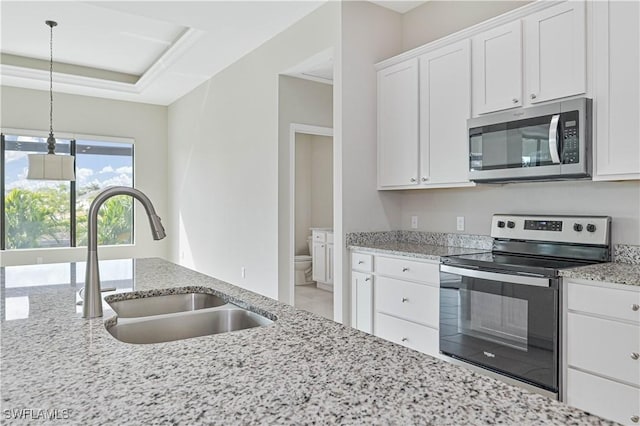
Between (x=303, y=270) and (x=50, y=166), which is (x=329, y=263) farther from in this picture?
(x=50, y=166)

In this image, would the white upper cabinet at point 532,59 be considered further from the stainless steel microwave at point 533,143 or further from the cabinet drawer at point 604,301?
the cabinet drawer at point 604,301

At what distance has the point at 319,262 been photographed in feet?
20.5

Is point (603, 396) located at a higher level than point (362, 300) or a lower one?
lower

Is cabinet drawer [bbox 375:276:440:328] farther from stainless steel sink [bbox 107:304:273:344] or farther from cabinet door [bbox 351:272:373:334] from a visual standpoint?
stainless steel sink [bbox 107:304:273:344]

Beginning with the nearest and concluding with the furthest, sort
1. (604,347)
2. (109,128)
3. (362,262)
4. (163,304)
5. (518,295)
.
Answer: (163,304) → (604,347) → (518,295) → (362,262) → (109,128)

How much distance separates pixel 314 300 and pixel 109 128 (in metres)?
4.27

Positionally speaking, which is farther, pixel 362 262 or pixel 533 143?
pixel 362 262

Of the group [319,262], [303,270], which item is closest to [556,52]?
[319,262]

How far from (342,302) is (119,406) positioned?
2837mm

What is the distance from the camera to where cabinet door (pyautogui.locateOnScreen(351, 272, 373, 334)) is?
3.24m

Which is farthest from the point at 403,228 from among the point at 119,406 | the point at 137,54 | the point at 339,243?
the point at 137,54

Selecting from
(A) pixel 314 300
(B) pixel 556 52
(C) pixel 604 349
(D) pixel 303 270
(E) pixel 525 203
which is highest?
(B) pixel 556 52

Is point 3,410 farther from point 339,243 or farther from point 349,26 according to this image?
point 349,26

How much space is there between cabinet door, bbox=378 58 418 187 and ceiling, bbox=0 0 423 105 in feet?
2.19
